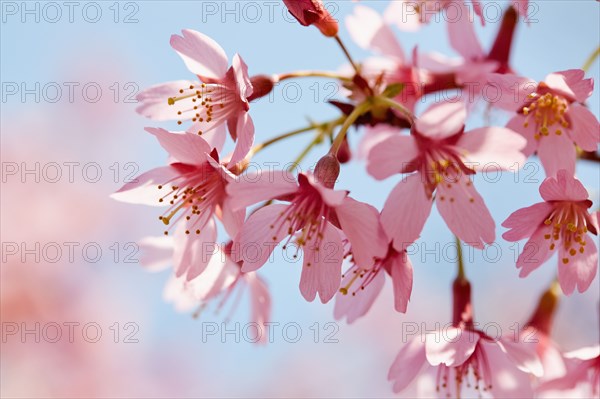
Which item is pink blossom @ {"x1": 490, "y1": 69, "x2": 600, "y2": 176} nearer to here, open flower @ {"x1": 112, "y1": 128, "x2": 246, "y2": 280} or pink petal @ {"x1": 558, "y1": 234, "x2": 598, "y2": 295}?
pink petal @ {"x1": 558, "y1": 234, "x2": 598, "y2": 295}

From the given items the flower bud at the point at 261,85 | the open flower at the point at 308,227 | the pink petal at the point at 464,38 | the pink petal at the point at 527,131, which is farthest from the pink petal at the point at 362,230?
the pink petal at the point at 464,38

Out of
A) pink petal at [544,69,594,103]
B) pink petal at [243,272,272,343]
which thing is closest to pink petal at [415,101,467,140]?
pink petal at [544,69,594,103]

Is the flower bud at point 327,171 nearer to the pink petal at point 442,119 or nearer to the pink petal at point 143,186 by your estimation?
the pink petal at point 442,119

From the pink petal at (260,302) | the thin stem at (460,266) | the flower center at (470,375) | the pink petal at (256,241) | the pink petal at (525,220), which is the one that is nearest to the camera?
the pink petal at (256,241)

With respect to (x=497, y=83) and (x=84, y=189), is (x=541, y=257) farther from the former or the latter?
(x=84, y=189)

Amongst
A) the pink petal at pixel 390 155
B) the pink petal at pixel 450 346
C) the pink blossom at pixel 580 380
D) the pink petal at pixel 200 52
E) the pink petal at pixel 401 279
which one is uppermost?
the pink petal at pixel 200 52

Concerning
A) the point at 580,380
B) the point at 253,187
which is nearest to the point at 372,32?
the point at 253,187
